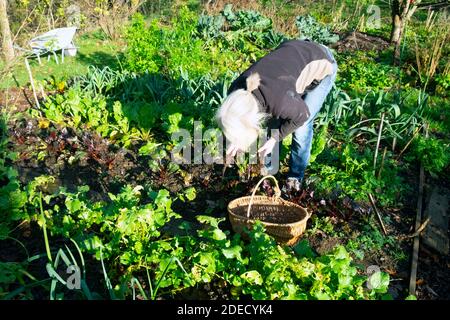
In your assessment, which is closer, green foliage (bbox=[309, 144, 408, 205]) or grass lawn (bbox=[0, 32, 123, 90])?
green foliage (bbox=[309, 144, 408, 205])

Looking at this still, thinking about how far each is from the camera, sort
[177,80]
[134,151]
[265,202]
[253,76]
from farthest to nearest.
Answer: [177,80], [134,151], [265,202], [253,76]

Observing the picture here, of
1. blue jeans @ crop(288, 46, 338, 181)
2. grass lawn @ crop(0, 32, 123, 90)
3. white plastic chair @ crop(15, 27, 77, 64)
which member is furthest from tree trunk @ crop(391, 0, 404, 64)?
white plastic chair @ crop(15, 27, 77, 64)

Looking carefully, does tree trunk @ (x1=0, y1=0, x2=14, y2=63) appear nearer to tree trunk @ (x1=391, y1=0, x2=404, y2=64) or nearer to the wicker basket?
the wicker basket

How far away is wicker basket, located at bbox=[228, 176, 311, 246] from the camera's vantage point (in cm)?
300

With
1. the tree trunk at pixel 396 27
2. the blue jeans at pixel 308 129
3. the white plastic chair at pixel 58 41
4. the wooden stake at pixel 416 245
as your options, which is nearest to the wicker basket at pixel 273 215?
the blue jeans at pixel 308 129

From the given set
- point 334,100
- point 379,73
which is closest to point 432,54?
point 379,73

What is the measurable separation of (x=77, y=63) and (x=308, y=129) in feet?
14.2

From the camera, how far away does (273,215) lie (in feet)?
11.4

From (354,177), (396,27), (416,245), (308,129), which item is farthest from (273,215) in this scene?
(396,27)

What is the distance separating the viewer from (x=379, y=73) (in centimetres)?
588

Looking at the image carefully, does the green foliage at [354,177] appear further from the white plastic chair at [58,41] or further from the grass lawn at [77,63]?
the white plastic chair at [58,41]

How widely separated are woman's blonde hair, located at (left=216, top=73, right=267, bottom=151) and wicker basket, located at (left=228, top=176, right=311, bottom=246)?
464 millimetres
